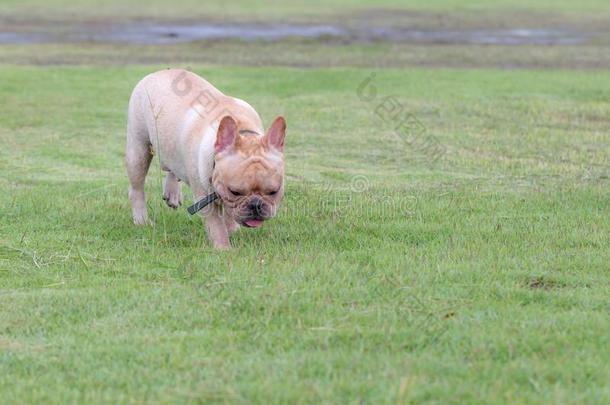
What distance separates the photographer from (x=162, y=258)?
7.94m

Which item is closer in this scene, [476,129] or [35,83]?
[476,129]

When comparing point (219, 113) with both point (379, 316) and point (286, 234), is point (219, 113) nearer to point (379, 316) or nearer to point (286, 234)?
point (286, 234)

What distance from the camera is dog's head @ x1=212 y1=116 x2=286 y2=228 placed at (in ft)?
25.3

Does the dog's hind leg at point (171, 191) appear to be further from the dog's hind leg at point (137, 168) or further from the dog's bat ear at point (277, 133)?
the dog's bat ear at point (277, 133)

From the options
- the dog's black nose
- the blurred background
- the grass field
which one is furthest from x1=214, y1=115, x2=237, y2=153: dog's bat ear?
the blurred background

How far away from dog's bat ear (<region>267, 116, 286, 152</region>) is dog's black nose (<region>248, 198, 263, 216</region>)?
42cm

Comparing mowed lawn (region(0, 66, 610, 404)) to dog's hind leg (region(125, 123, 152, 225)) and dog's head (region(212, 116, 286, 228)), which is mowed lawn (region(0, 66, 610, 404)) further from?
dog's head (region(212, 116, 286, 228))

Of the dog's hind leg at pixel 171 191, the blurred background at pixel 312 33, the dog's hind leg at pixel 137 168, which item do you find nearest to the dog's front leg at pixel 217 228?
the dog's hind leg at pixel 137 168

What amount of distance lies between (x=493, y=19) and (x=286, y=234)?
103 ft

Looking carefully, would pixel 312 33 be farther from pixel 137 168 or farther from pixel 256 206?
pixel 256 206

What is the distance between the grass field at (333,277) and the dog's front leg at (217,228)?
6.8 inches

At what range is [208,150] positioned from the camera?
26.7 ft

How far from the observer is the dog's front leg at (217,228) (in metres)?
8.26

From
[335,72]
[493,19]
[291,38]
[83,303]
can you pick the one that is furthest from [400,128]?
[493,19]
